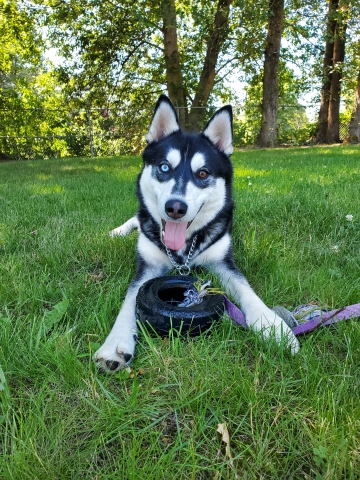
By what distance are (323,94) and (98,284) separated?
2004 cm

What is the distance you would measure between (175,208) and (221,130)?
1.09 m

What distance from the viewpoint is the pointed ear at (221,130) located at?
289 cm

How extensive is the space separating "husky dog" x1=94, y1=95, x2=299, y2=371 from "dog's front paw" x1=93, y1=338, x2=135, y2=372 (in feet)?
1.39

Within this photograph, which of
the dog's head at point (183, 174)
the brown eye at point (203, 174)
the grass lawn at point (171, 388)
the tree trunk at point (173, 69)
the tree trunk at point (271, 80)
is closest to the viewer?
the grass lawn at point (171, 388)

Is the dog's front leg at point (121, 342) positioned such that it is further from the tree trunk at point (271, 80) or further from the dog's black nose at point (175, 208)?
the tree trunk at point (271, 80)

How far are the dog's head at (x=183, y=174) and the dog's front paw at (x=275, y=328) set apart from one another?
89cm

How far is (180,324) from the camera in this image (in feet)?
5.66

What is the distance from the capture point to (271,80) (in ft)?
49.1

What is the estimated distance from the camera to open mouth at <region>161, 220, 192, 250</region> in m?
2.55

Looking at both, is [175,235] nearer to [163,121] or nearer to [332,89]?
[163,121]

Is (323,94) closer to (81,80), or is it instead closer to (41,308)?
(81,80)

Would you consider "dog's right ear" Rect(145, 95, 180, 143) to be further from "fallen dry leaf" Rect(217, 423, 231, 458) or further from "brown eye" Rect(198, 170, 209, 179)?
"fallen dry leaf" Rect(217, 423, 231, 458)

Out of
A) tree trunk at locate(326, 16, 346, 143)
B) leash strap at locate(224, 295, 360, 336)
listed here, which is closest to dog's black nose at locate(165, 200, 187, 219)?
leash strap at locate(224, 295, 360, 336)

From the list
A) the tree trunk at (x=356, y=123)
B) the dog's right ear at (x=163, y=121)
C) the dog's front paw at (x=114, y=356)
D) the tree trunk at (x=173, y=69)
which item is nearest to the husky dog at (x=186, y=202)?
the dog's right ear at (x=163, y=121)
